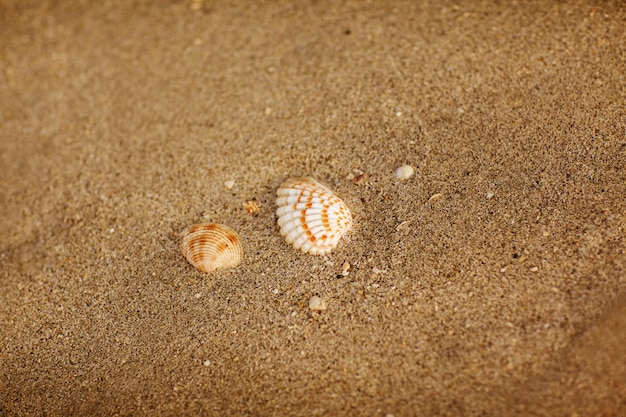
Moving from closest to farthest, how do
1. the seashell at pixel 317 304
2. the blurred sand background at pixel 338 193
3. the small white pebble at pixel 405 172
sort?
the blurred sand background at pixel 338 193 < the seashell at pixel 317 304 < the small white pebble at pixel 405 172

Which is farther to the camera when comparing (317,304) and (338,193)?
(338,193)

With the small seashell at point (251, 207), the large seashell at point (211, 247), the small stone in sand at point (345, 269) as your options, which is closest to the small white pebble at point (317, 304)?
the small stone in sand at point (345, 269)

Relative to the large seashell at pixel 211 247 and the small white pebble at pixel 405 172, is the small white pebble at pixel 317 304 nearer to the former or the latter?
the large seashell at pixel 211 247

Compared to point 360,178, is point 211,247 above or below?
below

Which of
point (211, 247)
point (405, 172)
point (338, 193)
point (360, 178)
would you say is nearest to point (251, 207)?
point (211, 247)

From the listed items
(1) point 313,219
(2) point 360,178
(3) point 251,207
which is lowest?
(1) point 313,219

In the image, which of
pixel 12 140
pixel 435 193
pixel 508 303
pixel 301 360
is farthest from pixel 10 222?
pixel 508 303

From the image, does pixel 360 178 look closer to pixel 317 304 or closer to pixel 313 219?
pixel 313 219
